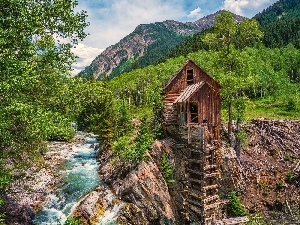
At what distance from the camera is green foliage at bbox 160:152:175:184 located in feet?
103

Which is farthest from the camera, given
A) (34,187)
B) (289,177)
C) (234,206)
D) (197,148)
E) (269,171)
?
(269,171)

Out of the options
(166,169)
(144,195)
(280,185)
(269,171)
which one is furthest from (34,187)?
(280,185)

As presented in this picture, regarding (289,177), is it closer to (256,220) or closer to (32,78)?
(256,220)

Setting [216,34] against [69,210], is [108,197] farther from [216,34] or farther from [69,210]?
[216,34]

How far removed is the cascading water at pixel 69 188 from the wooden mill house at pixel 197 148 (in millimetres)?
9406

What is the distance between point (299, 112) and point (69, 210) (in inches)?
1649

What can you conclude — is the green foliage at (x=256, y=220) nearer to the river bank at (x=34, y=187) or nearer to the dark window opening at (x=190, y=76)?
the dark window opening at (x=190, y=76)

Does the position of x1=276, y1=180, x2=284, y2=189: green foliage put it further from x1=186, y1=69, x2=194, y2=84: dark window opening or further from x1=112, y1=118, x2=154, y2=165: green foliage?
x1=112, y1=118, x2=154, y2=165: green foliage

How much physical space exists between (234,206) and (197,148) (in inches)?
322

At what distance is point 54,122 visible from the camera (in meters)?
21.1

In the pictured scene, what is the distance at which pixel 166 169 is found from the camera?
104 feet

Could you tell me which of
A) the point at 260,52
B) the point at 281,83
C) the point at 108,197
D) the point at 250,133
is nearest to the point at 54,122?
the point at 108,197

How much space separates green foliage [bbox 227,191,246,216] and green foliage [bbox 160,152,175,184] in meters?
7.72

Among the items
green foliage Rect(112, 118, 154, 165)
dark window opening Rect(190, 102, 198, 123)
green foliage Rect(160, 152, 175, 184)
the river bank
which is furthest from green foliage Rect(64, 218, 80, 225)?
dark window opening Rect(190, 102, 198, 123)
